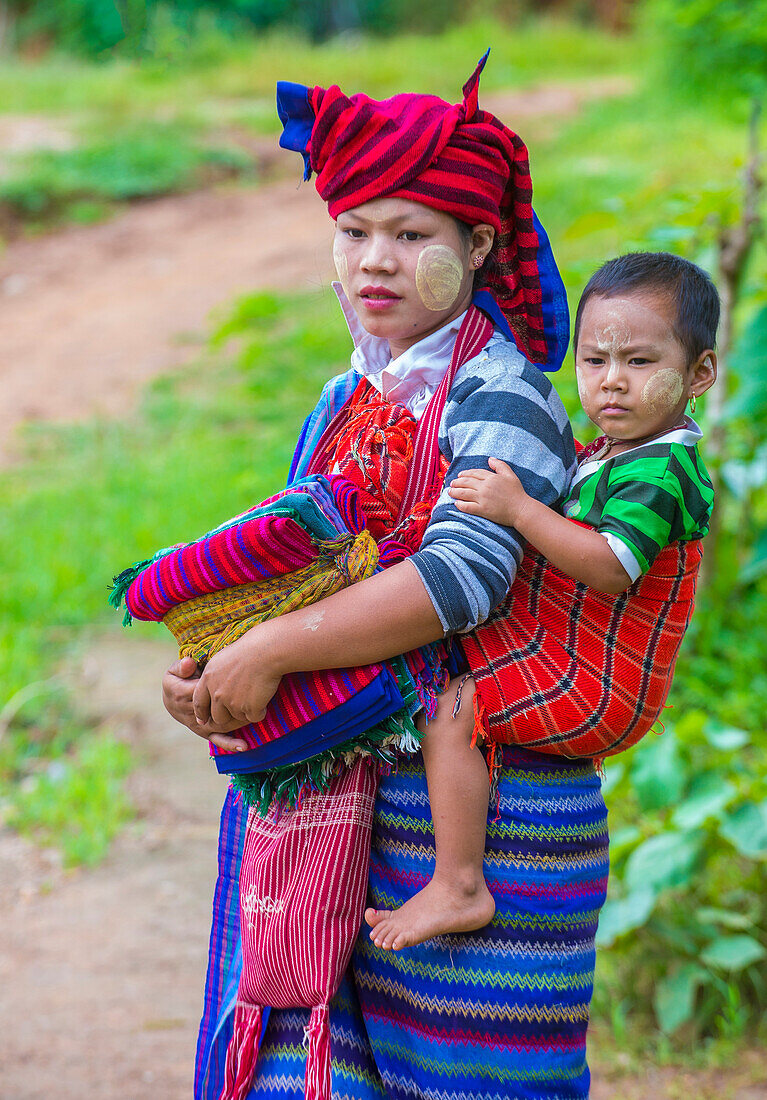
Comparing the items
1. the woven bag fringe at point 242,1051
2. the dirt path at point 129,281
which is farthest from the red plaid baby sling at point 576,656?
the dirt path at point 129,281

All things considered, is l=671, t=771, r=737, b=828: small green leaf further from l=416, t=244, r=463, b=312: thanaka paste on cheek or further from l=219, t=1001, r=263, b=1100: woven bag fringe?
l=416, t=244, r=463, b=312: thanaka paste on cheek

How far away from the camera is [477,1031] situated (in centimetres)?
151

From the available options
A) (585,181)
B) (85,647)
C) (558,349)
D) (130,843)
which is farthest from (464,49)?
(558,349)

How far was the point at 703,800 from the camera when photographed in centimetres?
258

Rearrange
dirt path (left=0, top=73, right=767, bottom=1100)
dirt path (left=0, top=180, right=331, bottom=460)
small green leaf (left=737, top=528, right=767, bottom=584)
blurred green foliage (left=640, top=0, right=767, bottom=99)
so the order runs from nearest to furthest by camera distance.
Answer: dirt path (left=0, top=73, right=767, bottom=1100), small green leaf (left=737, top=528, right=767, bottom=584), dirt path (left=0, top=180, right=331, bottom=460), blurred green foliage (left=640, top=0, right=767, bottom=99)

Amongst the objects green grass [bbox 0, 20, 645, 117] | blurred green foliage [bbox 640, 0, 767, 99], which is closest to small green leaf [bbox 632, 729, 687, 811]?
blurred green foliage [bbox 640, 0, 767, 99]

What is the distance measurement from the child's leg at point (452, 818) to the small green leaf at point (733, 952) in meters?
1.35

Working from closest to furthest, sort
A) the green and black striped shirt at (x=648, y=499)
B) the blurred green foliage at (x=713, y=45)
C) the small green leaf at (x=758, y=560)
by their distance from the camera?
the green and black striped shirt at (x=648, y=499) → the small green leaf at (x=758, y=560) → the blurred green foliage at (x=713, y=45)

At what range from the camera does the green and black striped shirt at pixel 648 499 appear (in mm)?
1336

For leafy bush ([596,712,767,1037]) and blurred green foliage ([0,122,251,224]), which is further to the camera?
blurred green foliage ([0,122,251,224])

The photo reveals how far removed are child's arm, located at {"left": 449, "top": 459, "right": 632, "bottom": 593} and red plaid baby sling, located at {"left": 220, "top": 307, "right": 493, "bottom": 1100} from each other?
130mm

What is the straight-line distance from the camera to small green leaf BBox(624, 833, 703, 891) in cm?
254

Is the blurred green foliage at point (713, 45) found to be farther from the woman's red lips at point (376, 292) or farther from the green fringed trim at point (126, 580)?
the green fringed trim at point (126, 580)

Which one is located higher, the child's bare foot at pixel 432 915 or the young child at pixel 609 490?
the young child at pixel 609 490
